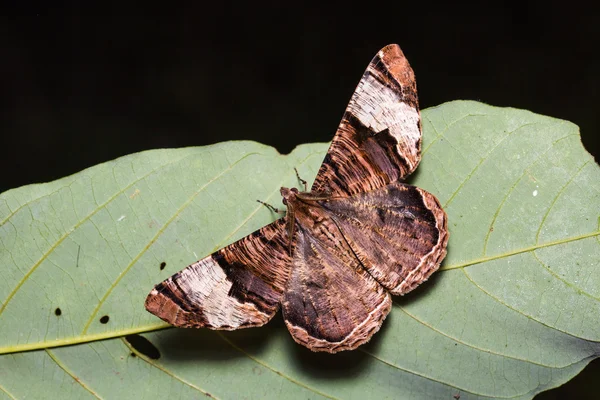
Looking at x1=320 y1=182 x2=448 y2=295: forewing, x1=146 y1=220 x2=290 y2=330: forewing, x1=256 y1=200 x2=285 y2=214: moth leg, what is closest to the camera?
x1=146 y1=220 x2=290 y2=330: forewing

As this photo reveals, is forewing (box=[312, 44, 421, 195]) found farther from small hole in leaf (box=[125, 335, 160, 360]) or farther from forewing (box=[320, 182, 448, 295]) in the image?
small hole in leaf (box=[125, 335, 160, 360])

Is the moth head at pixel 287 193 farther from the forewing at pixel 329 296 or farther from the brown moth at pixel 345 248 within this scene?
the forewing at pixel 329 296

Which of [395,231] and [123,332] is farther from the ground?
[123,332]

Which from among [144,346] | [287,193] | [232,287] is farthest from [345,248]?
[144,346]

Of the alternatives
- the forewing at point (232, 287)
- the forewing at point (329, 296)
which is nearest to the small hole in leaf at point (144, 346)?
the forewing at point (232, 287)

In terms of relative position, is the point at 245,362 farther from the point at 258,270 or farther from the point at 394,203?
the point at 394,203

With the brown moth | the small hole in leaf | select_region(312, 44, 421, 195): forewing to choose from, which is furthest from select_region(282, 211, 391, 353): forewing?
the small hole in leaf

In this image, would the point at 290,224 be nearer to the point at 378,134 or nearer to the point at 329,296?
the point at 329,296
